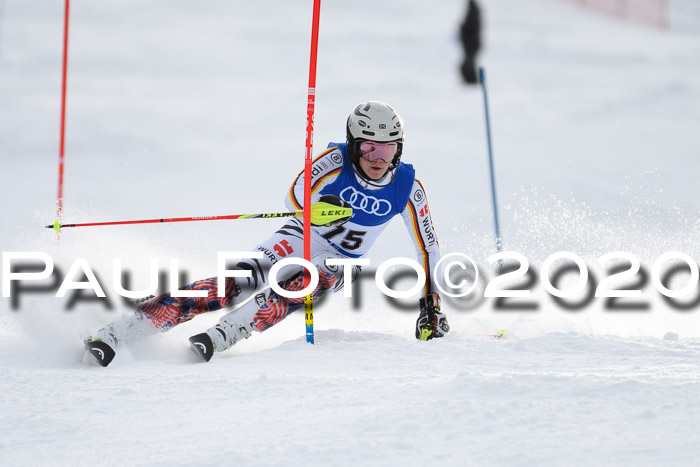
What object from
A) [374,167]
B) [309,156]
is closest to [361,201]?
[374,167]

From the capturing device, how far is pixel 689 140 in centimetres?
1959

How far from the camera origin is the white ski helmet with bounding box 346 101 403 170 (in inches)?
147

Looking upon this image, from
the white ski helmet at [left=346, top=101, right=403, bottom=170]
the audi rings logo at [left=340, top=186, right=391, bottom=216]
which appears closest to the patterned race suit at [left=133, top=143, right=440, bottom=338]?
the audi rings logo at [left=340, top=186, right=391, bottom=216]

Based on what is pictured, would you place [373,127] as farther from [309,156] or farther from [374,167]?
[309,156]

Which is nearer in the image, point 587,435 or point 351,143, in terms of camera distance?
point 587,435

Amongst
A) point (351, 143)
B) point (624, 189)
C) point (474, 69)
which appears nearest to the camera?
point (351, 143)

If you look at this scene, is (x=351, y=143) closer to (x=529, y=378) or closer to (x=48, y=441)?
(x=529, y=378)

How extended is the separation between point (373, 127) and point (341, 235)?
62 cm

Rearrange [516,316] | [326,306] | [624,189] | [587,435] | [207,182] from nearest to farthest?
[587,435] < [516,316] < [326,306] < [624,189] < [207,182]

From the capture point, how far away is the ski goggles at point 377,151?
3750mm

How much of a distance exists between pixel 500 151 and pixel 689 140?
516 cm

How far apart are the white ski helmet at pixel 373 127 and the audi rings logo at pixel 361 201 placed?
0.16 m

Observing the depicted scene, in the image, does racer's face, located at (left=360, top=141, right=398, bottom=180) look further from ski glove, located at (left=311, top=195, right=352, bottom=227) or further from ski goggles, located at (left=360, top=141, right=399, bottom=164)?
ski glove, located at (left=311, top=195, right=352, bottom=227)

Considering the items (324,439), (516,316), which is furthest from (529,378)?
(516,316)
